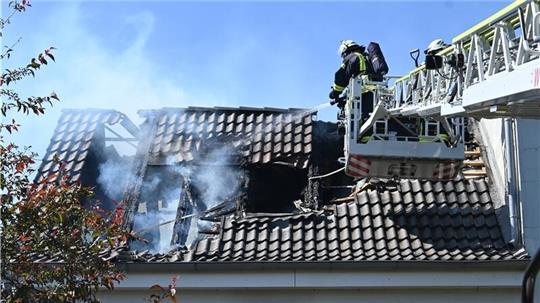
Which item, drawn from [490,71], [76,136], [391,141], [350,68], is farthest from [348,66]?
[76,136]

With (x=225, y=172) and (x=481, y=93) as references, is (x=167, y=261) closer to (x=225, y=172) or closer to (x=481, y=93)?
(x=225, y=172)

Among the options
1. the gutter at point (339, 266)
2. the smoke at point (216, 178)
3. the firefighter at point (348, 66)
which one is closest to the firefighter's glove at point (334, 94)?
the firefighter at point (348, 66)

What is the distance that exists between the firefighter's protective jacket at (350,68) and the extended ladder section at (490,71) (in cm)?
127

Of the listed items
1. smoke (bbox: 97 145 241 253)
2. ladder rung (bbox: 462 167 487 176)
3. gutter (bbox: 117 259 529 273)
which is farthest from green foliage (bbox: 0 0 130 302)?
ladder rung (bbox: 462 167 487 176)

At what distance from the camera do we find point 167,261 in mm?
9336

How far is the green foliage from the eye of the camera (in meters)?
5.85

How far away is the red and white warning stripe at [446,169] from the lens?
1055cm

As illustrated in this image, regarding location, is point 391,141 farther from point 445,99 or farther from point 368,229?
point 445,99

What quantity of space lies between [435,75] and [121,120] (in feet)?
20.9

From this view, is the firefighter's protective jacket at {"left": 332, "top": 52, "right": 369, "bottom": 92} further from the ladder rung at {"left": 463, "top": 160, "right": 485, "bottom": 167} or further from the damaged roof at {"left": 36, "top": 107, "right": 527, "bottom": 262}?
the ladder rung at {"left": 463, "top": 160, "right": 485, "bottom": 167}

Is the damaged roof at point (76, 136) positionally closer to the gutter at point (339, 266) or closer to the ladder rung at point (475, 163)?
the gutter at point (339, 266)

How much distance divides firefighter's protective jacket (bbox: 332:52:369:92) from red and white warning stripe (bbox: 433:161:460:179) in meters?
1.55

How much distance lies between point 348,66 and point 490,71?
367 centimetres

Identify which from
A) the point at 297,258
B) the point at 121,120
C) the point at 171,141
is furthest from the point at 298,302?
the point at 121,120
